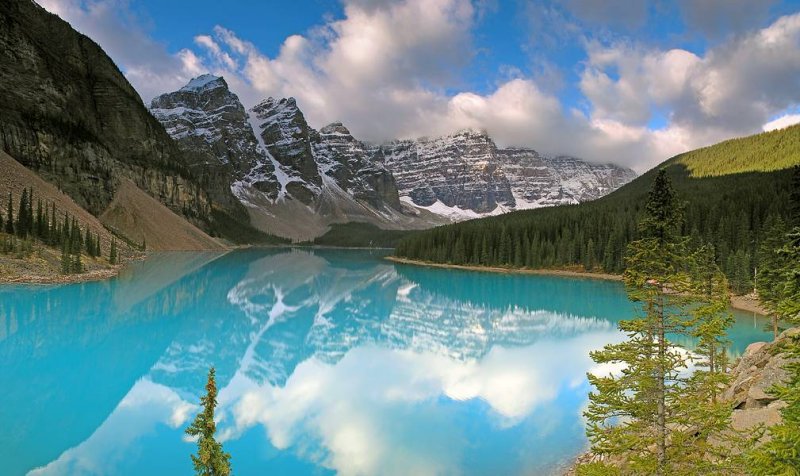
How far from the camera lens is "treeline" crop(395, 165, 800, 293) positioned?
75.8 m

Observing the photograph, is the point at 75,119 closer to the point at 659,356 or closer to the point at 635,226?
the point at 635,226

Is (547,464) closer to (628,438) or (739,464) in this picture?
(628,438)

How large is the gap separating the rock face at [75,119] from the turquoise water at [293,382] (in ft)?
273

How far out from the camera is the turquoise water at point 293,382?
13.9 meters

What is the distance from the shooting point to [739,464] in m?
7.37

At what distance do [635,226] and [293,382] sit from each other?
262 ft

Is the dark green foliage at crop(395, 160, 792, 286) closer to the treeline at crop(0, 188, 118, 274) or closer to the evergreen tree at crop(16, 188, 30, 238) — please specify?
the treeline at crop(0, 188, 118, 274)

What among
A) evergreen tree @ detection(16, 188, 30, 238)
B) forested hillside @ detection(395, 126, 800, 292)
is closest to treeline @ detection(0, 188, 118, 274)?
evergreen tree @ detection(16, 188, 30, 238)

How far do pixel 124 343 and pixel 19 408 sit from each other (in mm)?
12259

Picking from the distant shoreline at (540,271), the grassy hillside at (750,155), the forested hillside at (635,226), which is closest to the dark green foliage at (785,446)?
the forested hillside at (635,226)

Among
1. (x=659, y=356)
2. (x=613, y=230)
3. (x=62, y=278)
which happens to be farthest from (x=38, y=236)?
(x=613, y=230)

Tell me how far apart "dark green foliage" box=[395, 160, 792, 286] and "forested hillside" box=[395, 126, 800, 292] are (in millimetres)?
158

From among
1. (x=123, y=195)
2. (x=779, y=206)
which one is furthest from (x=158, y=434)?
(x=123, y=195)

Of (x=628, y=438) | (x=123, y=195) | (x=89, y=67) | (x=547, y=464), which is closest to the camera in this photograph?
(x=628, y=438)
